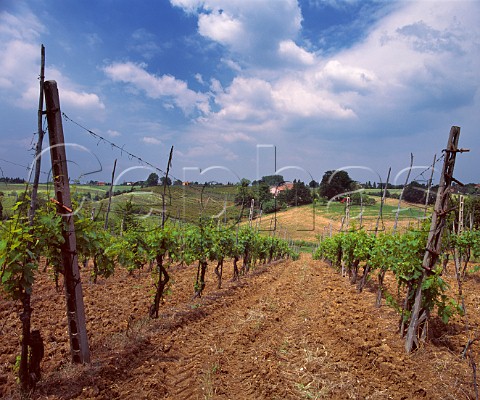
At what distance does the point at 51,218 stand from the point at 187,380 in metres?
3.23

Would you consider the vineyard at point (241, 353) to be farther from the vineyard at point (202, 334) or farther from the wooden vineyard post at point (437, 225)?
the wooden vineyard post at point (437, 225)

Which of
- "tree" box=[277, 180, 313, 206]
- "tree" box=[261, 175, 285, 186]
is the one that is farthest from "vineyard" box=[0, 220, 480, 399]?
"tree" box=[277, 180, 313, 206]

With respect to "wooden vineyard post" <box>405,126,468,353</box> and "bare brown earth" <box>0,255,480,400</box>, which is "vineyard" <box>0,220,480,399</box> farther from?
"wooden vineyard post" <box>405,126,468,353</box>

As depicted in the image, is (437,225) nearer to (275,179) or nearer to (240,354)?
(240,354)

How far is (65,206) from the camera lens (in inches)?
188

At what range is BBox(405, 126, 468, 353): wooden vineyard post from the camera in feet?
19.1

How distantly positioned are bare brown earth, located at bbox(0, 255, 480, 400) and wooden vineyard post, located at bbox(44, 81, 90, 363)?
2.27 ft

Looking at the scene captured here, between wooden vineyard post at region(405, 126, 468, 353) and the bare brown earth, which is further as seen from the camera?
wooden vineyard post at region(405, 126, 468, 353)

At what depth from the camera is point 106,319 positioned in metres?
7.78

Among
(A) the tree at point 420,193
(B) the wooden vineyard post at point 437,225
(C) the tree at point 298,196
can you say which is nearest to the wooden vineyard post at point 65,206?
(B) the wooden vineyard post at point 437,225

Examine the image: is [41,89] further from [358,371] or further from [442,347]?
[442,347]

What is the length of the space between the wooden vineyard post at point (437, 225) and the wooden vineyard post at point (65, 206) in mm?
6070

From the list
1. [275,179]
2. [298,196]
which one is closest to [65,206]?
[275,179]

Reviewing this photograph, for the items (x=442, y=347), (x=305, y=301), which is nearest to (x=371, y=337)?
(x=442, y=347)
